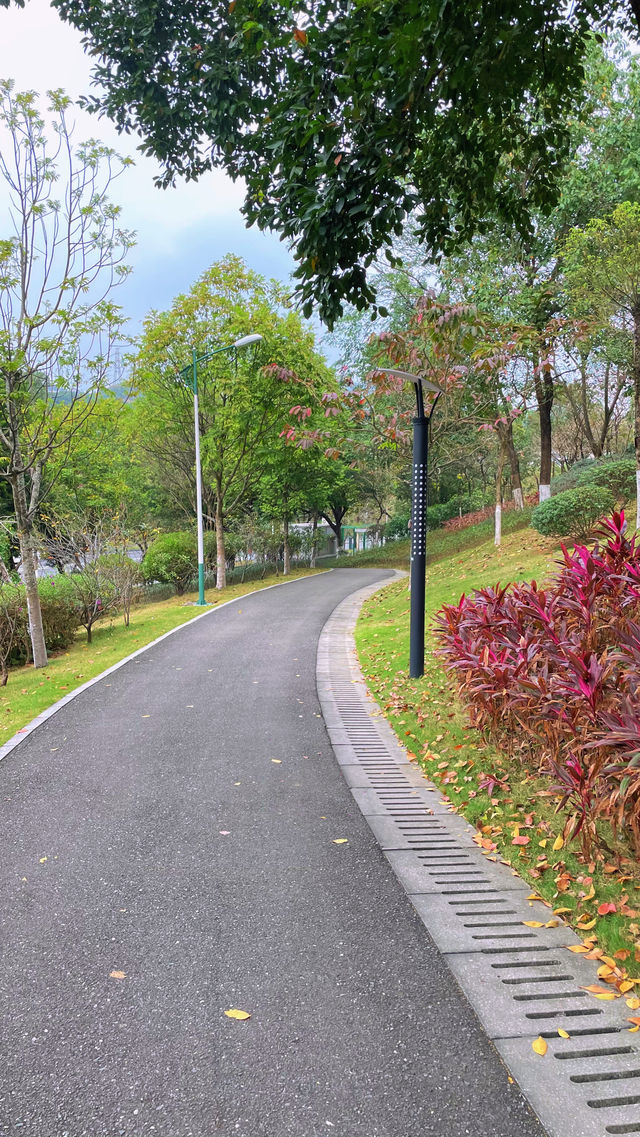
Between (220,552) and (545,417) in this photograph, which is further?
(220,552)

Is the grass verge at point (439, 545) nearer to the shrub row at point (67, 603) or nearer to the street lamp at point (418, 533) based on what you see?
the shrub row at point (67, 603)

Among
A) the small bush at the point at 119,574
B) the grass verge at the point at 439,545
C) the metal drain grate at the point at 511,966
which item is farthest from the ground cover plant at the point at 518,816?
the grass verge at the point at 439,545

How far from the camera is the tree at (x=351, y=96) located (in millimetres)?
4137

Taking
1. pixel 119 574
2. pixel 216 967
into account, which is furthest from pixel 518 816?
pixel 119 574

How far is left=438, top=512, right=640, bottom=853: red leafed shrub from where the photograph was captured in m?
3.50

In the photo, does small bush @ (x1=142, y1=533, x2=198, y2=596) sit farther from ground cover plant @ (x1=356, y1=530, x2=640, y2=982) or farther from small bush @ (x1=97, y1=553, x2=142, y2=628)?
ground cover plant @ (x1=356, y1=530, x2=640, y2=982)

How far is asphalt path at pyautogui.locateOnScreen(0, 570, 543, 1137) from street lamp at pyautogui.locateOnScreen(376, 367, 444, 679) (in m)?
2.53

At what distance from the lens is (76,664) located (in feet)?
36.6

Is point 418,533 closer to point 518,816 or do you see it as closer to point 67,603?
point 518,816

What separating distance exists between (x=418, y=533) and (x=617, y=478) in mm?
7060

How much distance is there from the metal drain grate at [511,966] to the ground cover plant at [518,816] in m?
0.12

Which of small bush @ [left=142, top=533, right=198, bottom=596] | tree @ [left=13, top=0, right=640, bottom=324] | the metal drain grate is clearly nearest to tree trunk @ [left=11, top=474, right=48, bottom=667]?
tree @ [left=13, top=0, right=640, bottom=324]

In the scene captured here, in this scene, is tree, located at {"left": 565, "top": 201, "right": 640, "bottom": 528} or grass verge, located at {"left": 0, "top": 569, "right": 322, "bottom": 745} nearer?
grass verge, located at {"left": 0, "top": 569, "right": 322, "bottom": 745}

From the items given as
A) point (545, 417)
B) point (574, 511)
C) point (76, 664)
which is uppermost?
point (545, 417)
